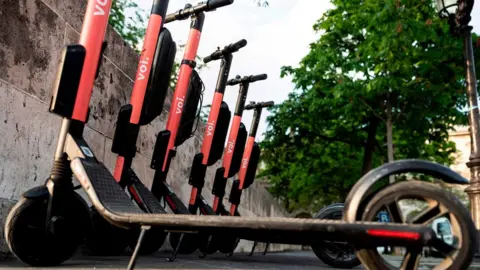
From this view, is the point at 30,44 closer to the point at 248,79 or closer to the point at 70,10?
the point at 70,10

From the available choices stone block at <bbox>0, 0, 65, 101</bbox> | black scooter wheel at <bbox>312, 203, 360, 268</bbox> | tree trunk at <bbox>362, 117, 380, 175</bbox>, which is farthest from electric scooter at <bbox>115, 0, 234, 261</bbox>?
tree trunk at <bbox>362, 117, 380, 175</bbox>

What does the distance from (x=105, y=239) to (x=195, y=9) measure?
2.30 metres

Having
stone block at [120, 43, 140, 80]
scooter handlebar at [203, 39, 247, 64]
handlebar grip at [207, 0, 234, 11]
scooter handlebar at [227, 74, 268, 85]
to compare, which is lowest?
stone block at [120, 43, 140, 80]

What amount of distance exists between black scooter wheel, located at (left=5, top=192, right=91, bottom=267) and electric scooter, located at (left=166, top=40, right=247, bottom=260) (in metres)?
2.59

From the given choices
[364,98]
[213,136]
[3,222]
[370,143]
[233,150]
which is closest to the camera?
[3,222]

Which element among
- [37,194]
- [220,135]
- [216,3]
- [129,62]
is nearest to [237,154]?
[220,135]

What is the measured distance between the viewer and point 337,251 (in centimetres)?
407

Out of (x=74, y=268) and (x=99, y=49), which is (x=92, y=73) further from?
(x=74, y=268)

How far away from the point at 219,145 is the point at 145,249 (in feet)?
5.62

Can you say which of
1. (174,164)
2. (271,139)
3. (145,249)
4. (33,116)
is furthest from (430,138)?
(33,116)

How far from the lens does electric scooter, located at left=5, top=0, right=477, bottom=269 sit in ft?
5.87

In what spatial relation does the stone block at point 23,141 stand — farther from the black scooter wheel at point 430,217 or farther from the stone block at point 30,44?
the black scooter wheel at point 430,217

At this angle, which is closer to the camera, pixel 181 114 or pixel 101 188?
pixel 101 188

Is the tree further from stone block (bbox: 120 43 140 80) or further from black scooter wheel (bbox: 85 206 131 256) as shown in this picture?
black scooter wheel (bbox: 85 206 131 256)
